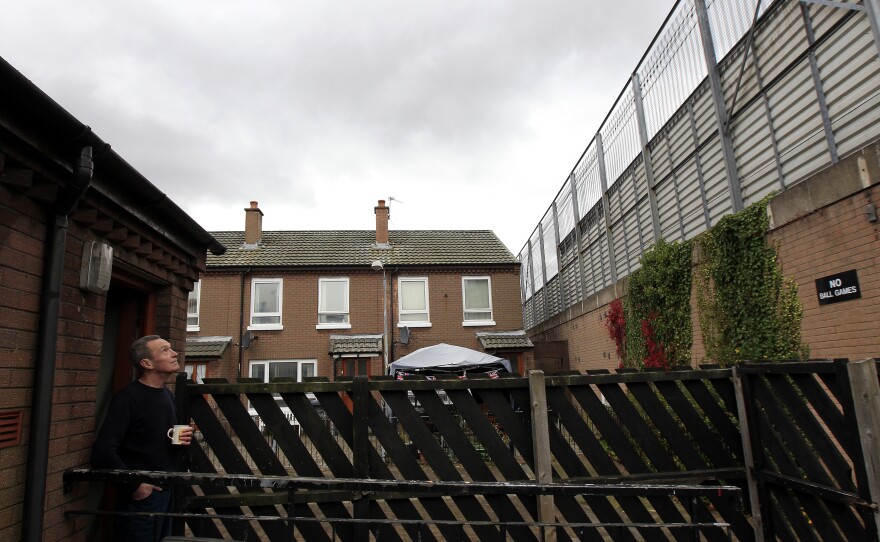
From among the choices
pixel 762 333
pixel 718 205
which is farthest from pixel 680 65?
pixel 762 333

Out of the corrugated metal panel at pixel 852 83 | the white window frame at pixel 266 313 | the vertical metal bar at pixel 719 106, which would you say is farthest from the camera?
the white window frame at pixel 266 313

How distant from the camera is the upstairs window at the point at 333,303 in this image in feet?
57.8

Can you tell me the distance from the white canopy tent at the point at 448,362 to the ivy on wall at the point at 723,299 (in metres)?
3.30

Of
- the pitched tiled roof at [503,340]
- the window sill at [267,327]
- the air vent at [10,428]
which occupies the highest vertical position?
the window sill at [267,327]

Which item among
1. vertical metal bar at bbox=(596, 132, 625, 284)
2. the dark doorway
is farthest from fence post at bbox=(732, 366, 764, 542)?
vertical metal bar at bbox=(596, 132, 625, 284)

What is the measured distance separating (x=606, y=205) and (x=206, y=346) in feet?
43.9

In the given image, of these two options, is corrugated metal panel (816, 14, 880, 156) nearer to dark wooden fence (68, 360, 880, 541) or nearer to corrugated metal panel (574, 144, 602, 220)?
dark wooden fence (68, 360, 880, 541)

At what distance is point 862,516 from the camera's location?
2.88 metres

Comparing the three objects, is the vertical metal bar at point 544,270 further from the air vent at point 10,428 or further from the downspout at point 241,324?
the air vent at point 10,428

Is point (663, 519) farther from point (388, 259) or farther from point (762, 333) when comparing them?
point (388, 259)

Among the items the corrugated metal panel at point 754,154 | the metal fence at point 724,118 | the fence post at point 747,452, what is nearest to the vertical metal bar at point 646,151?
the metal fence at point 724,118

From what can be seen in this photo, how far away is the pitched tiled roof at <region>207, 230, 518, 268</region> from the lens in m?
18.1

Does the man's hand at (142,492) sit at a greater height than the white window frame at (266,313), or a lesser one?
lesser

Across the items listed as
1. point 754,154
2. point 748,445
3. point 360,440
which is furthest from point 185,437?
point 754,154
